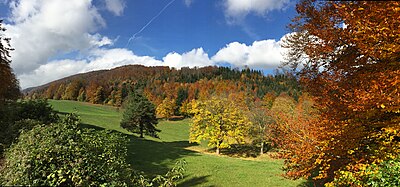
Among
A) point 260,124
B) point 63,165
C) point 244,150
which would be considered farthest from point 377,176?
point 244,150

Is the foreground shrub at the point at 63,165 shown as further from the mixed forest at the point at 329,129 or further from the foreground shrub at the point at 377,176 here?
the foreground shrub at the point at 377,176

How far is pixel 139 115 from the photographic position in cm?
4125

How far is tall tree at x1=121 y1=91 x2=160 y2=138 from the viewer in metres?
41.3

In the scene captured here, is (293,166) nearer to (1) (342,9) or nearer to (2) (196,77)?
(1) (342,9)

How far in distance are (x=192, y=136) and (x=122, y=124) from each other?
1143 cm

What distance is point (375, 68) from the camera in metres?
7.41

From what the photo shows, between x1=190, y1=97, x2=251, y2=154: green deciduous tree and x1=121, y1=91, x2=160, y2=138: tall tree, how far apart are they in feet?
25.5

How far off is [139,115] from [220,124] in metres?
A: 12.8

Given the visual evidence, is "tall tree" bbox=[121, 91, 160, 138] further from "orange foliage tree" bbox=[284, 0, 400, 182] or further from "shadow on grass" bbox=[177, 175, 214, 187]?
"orange foliage tree" bbox=[284, 0, 400, 182]

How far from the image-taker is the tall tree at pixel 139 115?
4128 centimetres

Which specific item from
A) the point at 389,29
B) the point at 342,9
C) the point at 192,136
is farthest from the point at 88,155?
the point at 192,136

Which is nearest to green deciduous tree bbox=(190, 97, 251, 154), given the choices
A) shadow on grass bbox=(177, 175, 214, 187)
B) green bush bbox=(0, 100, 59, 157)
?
shadow on grass bbox=(177, 175, 214, 187)

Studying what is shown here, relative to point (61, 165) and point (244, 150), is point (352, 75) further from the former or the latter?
point (244, 150)

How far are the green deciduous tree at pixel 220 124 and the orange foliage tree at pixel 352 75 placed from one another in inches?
1107
